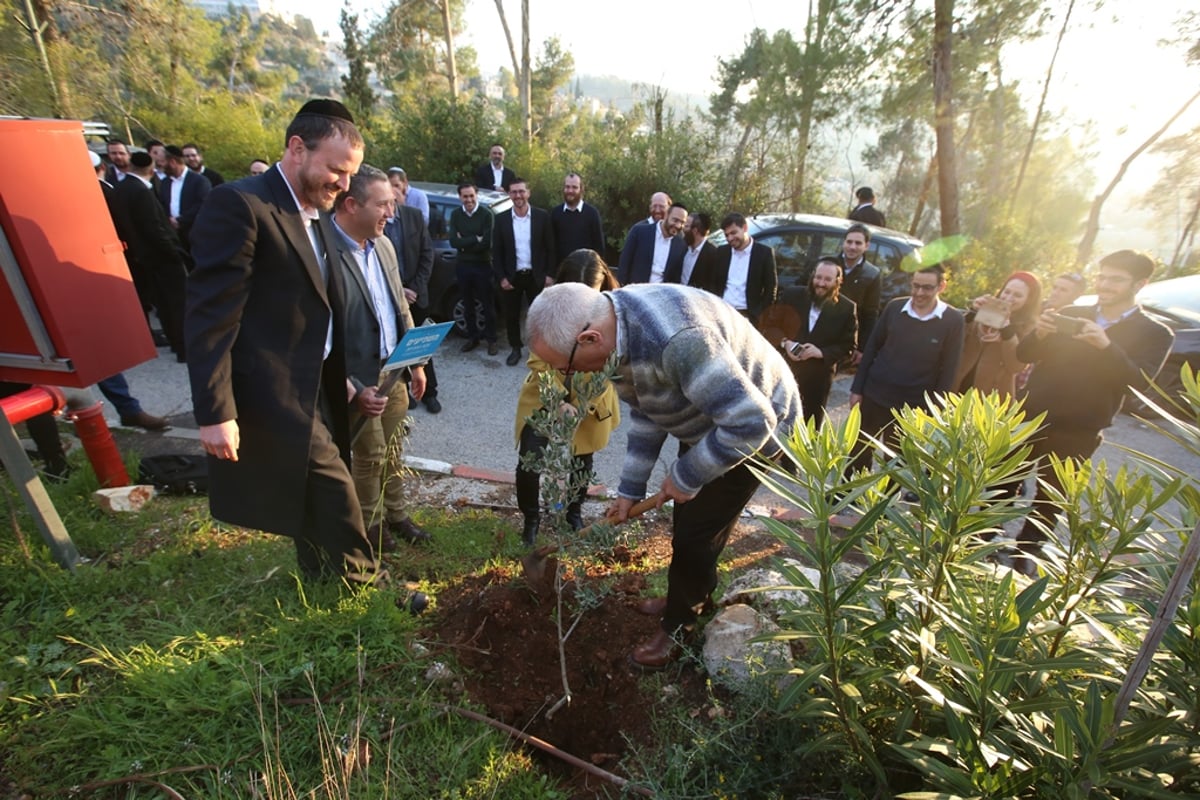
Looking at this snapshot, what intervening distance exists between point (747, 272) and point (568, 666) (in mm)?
4306

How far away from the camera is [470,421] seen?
18.2 ft

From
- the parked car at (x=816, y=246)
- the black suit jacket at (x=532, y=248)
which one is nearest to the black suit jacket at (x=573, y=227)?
the black suit jacket at (x=532, y=248)

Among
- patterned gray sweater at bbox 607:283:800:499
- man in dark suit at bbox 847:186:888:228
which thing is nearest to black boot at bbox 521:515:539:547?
patterned gray sweater at bbox 607:283:800:499

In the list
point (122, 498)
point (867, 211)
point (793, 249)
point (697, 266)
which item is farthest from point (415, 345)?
point (867, 211)

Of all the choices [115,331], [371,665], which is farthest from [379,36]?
[371,665]

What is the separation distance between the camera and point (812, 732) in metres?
1.89

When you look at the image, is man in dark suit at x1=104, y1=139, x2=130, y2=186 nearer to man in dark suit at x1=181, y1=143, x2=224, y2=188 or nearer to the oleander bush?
man in dark suit at x1=181, y1=143, x2=224, y2=188

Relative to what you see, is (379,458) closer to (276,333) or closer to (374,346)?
(374,346)

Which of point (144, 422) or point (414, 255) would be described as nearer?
point (144, 422)

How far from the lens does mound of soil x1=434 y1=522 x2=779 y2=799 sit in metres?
2.28

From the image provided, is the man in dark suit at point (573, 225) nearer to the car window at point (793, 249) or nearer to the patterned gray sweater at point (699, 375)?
the car window at point (793, 249)

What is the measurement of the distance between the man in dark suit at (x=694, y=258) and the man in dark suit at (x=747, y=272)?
1.16ft

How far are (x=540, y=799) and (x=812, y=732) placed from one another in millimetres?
964

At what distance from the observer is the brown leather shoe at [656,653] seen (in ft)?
8.32
